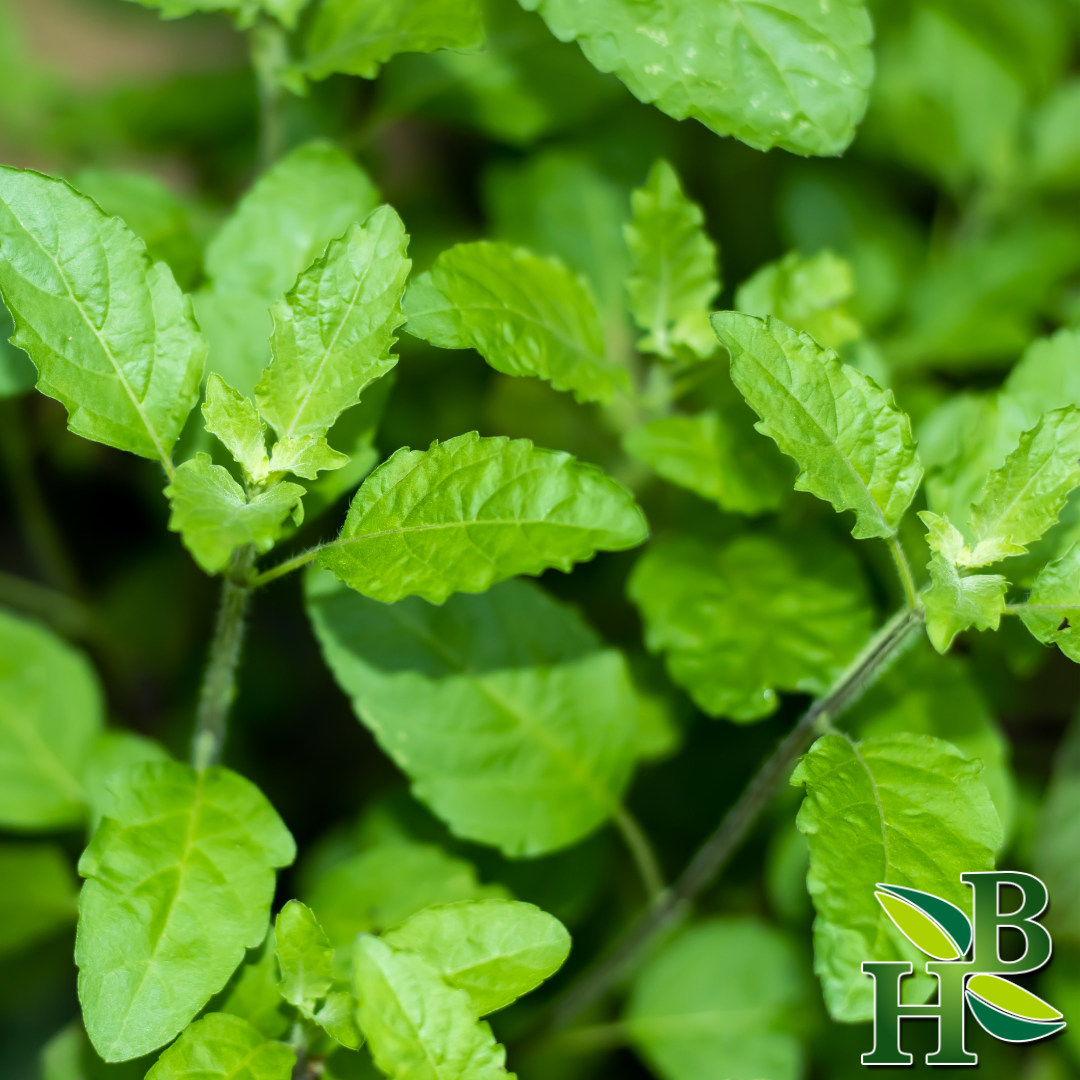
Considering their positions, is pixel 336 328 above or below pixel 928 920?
above

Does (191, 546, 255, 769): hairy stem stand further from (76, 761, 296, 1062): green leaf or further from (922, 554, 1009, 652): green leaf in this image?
(922, 554, 1009, 652): green leaf

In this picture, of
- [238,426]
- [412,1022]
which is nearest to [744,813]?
[412,1022]

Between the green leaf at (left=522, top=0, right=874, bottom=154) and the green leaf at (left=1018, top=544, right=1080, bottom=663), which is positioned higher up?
the green leaf at (left=522, top=0, right=874, bottom=154)

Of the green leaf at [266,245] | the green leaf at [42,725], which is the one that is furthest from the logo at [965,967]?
the green leaf at [42,725]

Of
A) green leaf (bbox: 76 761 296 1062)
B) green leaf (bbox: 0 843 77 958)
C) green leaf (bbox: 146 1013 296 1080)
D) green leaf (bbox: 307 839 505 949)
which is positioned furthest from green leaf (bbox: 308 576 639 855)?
green leaf (bbox: 0 843 77 958)

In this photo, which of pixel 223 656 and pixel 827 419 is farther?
pixel 223 656

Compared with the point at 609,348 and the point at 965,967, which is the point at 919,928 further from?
the point at 609,348

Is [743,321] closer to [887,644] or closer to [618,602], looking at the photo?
[887,644]

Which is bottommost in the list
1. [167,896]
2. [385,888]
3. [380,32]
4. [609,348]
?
[385,888]
